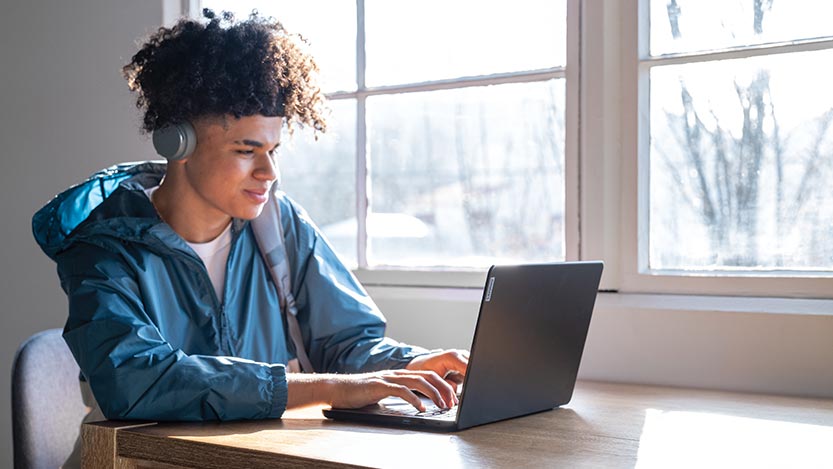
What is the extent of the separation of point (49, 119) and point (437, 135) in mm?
1129

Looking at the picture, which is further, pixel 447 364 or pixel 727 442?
pixel 447 364

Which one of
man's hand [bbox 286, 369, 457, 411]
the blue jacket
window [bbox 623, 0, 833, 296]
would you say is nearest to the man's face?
the blue jacket

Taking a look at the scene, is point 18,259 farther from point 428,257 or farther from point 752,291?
point 752,291

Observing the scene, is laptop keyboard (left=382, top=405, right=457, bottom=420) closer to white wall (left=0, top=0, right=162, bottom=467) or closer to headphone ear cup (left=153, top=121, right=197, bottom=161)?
headphone ear cup (left=153, top=121, right=197, bottom=161)

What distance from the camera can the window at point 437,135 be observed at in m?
1.99

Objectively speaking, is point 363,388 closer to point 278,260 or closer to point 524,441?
point 524,441

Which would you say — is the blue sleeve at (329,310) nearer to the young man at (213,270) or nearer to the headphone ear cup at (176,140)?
the young man at (213,270)

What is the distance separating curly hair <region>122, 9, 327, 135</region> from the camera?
1.69m

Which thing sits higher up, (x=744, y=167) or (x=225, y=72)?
(x=225, y=72)

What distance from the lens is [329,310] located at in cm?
183

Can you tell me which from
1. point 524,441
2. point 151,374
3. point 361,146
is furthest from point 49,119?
point 524,441

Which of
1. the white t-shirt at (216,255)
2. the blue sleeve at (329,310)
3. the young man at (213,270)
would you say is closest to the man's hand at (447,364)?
the young man at (213,270)

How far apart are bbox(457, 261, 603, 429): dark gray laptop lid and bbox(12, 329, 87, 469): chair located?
37.0 inches

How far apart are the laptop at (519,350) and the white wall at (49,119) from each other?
4.38 ft
